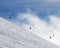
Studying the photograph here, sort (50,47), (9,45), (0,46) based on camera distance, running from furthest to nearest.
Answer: (50,47) → (9,45) → (0,46)

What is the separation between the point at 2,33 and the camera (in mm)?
3881

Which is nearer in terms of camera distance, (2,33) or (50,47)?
(2,33)

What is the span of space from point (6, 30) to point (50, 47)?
1.38 m

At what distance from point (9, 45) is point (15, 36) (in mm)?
622

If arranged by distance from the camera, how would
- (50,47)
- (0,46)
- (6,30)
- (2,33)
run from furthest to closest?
1. (50,47)
2. (6,30)
3. (2,33)
4. (0,46)

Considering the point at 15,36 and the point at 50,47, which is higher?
the point at 15,36

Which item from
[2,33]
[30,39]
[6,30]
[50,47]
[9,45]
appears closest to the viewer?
[9,45]

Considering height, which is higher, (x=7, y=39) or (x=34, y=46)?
(x=7, y=39)

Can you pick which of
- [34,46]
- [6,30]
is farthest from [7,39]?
Answer: [34,46]

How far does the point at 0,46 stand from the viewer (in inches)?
131

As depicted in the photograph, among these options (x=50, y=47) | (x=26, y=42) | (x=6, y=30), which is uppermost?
(x=6, y=30)

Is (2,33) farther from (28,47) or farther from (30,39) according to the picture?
(30,39)

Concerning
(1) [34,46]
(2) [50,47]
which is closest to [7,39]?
(1) [34,46]

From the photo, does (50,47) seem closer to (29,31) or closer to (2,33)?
(29,31)
